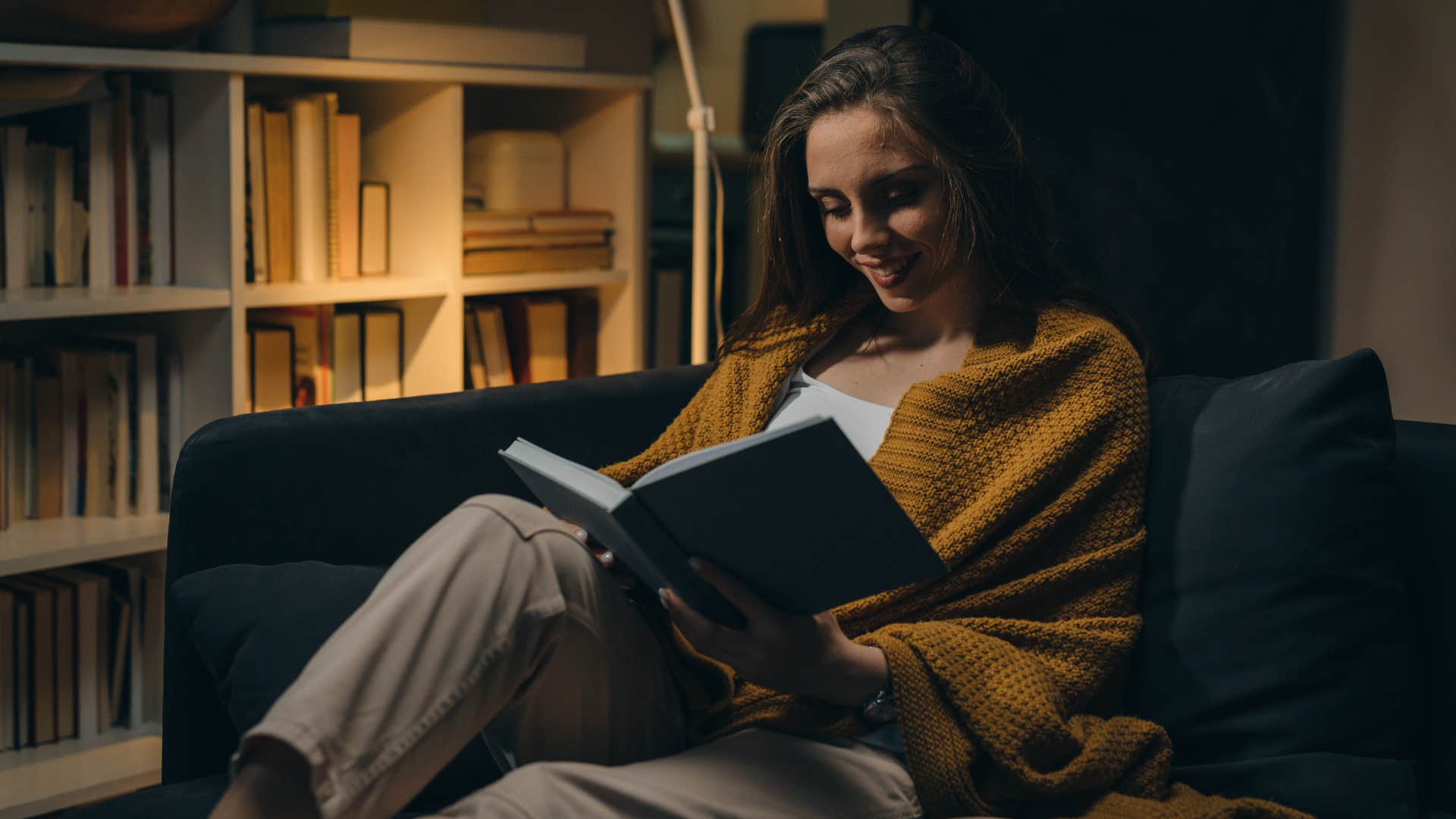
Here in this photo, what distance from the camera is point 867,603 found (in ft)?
4.52

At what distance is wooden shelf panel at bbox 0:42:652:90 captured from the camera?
1.82m

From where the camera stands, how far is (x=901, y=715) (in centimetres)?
123

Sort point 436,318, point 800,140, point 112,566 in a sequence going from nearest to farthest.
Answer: point 800,140
point 112,566
point 436,318

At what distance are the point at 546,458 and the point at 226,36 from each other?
4.20 feet

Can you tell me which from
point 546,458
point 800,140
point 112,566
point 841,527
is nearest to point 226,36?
point 112,566

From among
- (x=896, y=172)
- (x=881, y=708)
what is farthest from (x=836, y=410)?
(x=881, y=708)

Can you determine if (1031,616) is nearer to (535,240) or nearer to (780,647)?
(780,647)

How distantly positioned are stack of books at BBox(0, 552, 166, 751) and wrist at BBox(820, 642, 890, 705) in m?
1.19

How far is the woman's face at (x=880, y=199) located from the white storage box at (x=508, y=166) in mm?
1111

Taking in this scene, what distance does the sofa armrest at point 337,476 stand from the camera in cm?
145

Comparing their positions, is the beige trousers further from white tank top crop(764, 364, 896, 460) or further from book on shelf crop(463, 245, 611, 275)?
book on shelf crop(463, 245, 611, 275)

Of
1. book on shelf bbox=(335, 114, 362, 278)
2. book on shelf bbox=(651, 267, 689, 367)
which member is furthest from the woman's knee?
book on shelf bbox=(651, 267, 689, 367)

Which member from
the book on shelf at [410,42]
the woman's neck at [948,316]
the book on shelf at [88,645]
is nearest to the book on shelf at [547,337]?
the book on shelf at [410,42]

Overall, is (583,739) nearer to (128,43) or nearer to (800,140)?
(800,140)
